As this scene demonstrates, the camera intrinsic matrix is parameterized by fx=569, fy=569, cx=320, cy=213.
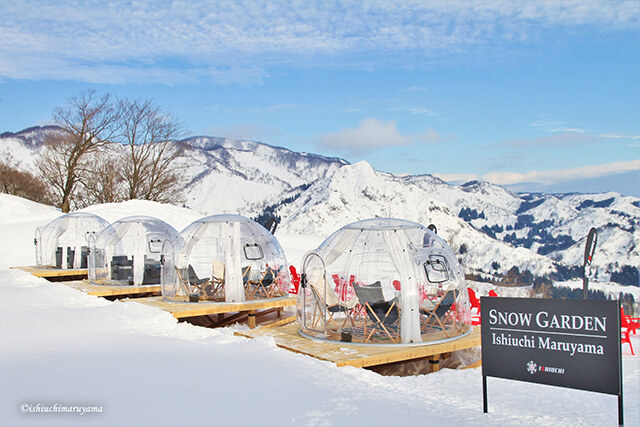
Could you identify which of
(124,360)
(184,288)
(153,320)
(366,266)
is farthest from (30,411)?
(184,288)

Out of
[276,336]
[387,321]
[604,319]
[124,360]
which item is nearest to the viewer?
[604,319]

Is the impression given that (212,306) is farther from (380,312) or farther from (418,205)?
(418,205)

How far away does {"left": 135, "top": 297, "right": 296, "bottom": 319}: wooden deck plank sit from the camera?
10.8 meters

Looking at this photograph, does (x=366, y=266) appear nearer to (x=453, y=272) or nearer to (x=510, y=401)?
(x=453, y=272)

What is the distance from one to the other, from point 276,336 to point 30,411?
16.5 ft

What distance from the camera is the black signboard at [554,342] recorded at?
15.8 feet

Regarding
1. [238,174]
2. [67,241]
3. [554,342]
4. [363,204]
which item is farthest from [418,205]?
[554,342]

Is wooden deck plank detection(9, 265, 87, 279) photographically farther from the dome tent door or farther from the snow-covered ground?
the dome tent door

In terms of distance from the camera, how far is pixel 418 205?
10738 cm

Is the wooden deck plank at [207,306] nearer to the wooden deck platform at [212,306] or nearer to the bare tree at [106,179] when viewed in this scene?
the wooden deck platform at [212,306]

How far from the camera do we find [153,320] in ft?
28.6

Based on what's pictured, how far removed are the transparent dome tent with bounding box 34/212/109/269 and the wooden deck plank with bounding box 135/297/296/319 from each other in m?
6.87

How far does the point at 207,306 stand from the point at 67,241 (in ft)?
29.6

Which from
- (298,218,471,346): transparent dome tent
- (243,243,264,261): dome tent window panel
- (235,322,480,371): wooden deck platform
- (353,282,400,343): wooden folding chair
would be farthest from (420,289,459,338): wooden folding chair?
(243,243,264,261): dome tent window panel
